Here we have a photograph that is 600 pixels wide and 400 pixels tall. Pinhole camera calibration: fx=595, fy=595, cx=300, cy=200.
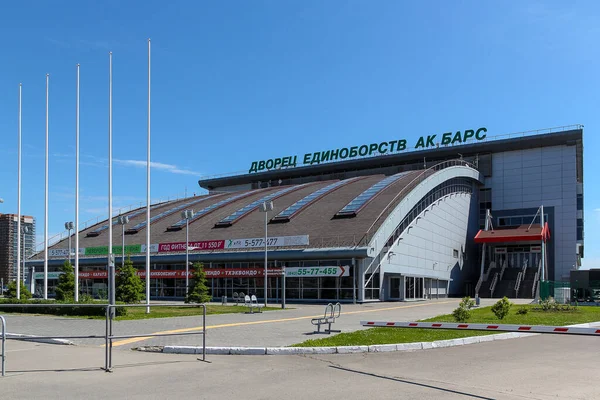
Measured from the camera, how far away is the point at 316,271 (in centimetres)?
4659

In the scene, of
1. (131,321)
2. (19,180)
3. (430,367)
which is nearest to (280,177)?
(19,180)

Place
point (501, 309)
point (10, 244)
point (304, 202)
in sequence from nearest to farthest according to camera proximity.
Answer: point (501, 309) < point (304, 202) < point (10, 244)

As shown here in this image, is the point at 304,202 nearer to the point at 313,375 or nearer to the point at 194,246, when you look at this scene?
the point at 194,246

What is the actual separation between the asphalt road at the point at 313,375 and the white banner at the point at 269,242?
32.2 meters

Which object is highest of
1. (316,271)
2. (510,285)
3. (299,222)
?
(299,222)

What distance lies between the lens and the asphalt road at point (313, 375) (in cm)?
988

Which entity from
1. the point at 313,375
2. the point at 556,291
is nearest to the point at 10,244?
the point at 556,291

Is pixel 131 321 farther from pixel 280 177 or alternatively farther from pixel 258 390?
pixel 280 177

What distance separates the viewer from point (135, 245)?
58312 mm

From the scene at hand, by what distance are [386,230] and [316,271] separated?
6.43m

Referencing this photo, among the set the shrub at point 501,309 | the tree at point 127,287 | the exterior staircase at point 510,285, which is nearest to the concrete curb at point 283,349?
the shrub at point 501,309

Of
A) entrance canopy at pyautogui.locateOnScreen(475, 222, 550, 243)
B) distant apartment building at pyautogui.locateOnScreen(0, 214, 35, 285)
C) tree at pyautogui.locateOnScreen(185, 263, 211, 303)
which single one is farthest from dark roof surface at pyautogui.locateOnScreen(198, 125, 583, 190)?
tree at pyautogui.locateOnScreen(185, 263, 211, 303)

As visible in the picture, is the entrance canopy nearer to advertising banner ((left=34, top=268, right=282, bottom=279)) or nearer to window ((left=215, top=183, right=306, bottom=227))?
window ((left=215, top=183, right=306, bottom=227))

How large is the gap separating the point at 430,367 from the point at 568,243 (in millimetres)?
60888
